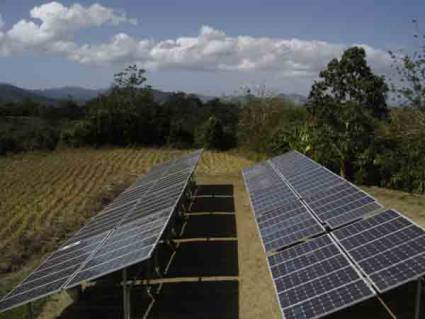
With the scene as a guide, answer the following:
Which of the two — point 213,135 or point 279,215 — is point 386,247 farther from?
point 213,135

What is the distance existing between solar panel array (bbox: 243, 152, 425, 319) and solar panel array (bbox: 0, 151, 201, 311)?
2.72 meters

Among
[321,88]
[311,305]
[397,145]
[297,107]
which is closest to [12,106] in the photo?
[297,107]

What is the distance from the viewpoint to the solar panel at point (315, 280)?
25.5 feet

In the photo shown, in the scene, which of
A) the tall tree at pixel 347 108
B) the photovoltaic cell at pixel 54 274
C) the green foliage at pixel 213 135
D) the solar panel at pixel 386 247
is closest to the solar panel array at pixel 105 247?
the photovoltaic cell at pixel 54 274

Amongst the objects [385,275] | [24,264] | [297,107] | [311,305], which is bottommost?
[24,264]

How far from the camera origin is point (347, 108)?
26.9 meters

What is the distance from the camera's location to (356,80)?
104 feet

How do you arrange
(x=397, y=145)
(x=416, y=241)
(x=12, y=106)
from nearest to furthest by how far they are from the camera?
(x=416, y=241)
(x=397, y=145)
(x=12, y=106)

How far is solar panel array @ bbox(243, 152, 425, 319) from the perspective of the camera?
7.92 metres

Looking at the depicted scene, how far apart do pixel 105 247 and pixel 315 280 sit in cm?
486

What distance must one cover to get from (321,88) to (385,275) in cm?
2426

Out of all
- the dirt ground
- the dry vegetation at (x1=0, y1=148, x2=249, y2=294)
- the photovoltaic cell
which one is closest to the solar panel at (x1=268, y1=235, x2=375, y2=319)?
the dirt ground

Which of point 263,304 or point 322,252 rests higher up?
point 322,252

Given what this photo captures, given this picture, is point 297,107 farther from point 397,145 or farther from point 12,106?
point 12,106
